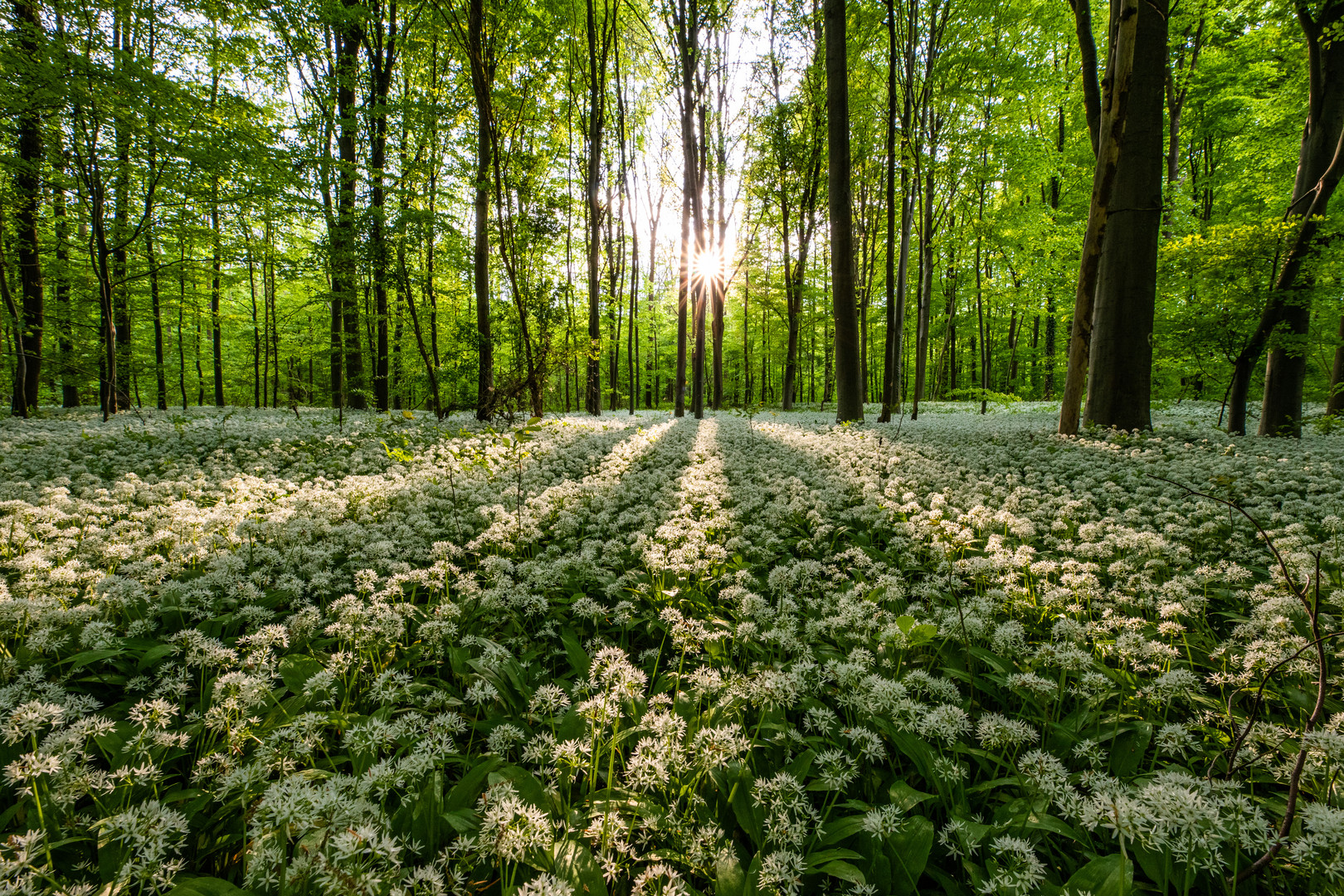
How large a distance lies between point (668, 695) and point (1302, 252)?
36.9 ft

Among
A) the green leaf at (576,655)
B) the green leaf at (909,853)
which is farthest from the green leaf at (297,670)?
the green leaf at (909,853)

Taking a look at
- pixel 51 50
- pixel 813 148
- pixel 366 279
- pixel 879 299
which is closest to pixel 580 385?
pixel 879 299

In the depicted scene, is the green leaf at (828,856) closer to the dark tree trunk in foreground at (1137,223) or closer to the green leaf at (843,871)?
the green leaf at (843,871)

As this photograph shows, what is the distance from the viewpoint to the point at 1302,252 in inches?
277

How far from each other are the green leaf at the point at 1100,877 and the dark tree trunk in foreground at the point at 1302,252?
997 cm

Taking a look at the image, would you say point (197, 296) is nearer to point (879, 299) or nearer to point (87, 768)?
point (87, 768)

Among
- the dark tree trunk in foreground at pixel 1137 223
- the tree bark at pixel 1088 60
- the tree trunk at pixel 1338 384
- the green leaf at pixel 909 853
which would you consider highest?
the tree bark at pixel 1088 60

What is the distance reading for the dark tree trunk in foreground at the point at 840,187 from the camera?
10.2 m

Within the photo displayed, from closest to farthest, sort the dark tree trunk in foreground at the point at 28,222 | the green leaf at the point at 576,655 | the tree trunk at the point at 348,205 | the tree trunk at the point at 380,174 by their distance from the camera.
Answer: the green leaf at the point at 576,655
the dark tree trunk in foreground at the point at 28,222
the tree trunk at the point at 348,205
the tree trunk at the point at 380,174

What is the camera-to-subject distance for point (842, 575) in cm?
300

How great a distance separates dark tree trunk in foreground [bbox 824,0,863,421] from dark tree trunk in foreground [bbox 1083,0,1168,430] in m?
4.22

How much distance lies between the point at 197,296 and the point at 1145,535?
2332 centimetres

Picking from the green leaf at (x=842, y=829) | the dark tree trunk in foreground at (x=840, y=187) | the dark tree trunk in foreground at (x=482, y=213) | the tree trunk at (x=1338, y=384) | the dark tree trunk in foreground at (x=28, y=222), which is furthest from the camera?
the dark tree trunk in foreground at (x=840, y=187)

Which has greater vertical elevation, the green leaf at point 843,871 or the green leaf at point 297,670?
the green leaf at point 297,670
